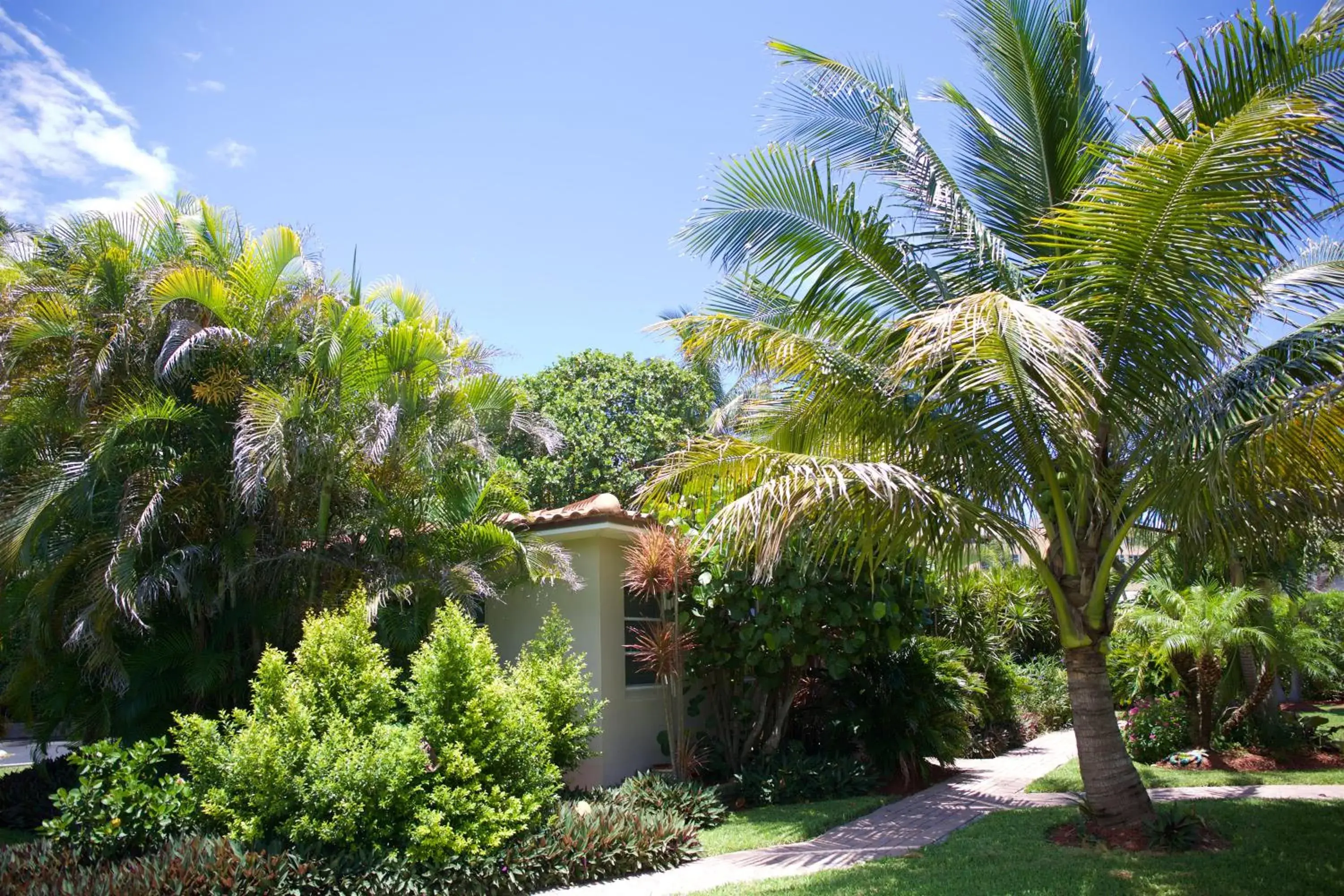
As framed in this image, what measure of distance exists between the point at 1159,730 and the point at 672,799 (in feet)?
24.0

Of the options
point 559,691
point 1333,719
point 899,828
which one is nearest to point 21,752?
point 559,691

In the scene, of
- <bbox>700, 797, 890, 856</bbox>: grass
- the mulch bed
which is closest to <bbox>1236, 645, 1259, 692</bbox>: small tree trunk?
the mulch bed

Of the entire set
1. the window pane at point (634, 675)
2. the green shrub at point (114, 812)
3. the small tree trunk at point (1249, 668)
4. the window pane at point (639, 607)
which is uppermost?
the window pane at point (639, 607)

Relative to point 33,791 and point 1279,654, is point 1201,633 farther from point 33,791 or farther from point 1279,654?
point 33,791

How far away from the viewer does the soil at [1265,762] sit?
11461mm

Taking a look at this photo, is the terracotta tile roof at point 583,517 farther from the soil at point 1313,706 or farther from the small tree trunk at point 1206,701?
the soil at point 1313,706

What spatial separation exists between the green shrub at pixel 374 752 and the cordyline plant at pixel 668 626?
254cm

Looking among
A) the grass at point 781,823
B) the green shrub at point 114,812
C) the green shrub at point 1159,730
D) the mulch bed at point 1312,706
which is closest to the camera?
the green shrub at point 114,812

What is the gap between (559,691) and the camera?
349 inches

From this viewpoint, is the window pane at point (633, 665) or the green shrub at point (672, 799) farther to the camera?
the window pane at point (633, 665)

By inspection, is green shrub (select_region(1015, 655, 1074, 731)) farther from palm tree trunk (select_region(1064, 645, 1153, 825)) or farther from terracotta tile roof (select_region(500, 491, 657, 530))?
palm tree trunk (select_region(1064, 645, 1153, 825))

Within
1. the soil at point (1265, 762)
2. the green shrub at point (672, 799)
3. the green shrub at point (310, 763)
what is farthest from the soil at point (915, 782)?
the green shrub at point (310, 763)

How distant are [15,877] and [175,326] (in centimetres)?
537

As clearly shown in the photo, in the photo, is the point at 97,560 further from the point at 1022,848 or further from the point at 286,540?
the point at 1022,848
